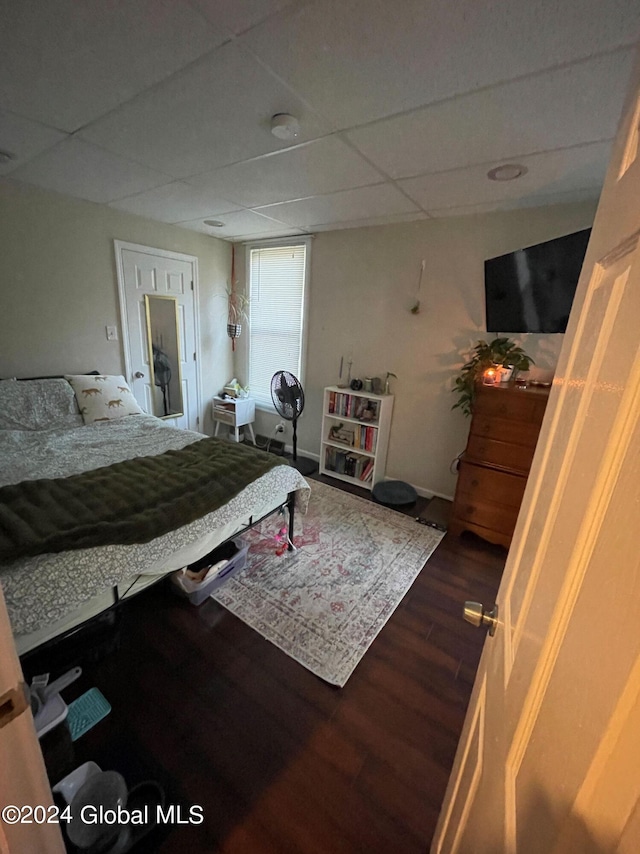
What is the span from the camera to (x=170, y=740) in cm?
124

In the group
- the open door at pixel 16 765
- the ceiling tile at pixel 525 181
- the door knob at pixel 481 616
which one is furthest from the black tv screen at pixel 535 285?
the open door at pixel 16 765

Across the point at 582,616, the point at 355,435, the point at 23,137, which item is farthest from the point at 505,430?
the point at 23,137

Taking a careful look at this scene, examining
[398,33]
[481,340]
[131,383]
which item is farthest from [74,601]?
[481,340]

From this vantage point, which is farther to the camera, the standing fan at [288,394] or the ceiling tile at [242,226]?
the standing fan at [288,394]

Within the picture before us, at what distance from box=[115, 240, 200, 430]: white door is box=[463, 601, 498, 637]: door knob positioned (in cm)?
348

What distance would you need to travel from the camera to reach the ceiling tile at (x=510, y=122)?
1143 mm

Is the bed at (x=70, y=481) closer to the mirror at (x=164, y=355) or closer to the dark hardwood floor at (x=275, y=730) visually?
the dark hardwood floor at (x=275, y=730)

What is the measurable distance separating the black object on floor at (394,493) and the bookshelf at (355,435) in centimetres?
11

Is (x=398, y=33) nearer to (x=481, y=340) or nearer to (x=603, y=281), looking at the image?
(x=603, y=281)

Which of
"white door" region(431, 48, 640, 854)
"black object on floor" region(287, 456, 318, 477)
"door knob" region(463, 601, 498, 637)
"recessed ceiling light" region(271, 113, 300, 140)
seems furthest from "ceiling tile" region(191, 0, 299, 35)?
"black object on floor" region(287, 456, 318, 477)

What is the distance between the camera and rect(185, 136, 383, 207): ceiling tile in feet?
5.67

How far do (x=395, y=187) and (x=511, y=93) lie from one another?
3.11ft

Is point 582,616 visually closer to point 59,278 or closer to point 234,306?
point 59,278

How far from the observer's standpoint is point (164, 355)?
11.6 feet
